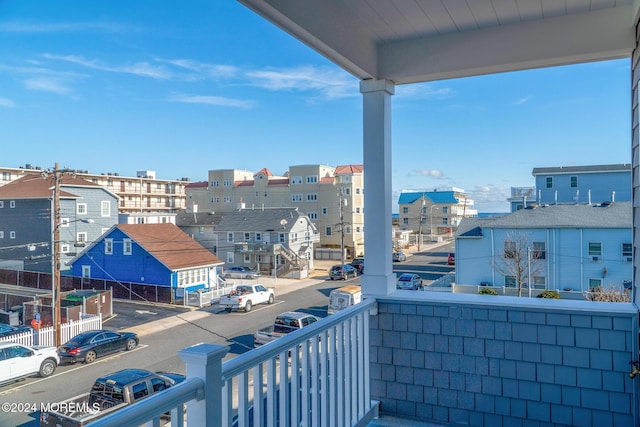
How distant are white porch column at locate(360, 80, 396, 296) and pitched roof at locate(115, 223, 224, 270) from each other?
1.13m

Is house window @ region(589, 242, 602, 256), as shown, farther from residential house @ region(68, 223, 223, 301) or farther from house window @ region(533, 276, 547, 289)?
residential house @ region(68, 223, 223, 301)

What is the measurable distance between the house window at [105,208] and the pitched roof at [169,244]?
0.30 ft

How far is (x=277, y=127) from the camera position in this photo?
479 centimetres

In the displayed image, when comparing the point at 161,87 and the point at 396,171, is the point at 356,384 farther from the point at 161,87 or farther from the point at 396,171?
the point at 161,87

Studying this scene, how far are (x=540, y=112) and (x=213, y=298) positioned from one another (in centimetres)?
323

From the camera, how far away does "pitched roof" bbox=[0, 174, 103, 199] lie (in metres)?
1.66

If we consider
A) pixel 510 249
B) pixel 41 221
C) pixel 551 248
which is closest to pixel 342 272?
pixel 510 249

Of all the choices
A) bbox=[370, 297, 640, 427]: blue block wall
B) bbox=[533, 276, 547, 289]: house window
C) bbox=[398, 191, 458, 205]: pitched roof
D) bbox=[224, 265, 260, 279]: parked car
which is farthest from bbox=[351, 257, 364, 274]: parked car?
bbox=[533, 276, 547, 289]: house window

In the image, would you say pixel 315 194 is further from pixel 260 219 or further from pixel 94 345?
pixel 94 345

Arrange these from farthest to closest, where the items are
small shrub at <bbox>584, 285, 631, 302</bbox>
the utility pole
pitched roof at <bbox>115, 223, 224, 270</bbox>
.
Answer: small shrub at <bbox>584, 285, 631, 302</bbox>
pitched roof at <bbox>115, 223, 224, 270</bbox>
the utility pole

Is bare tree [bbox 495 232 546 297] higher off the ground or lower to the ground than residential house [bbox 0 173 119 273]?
lower

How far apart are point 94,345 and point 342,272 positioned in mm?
1978

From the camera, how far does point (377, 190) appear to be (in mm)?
3016

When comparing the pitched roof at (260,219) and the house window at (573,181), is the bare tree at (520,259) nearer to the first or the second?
the house window at (573,181)
